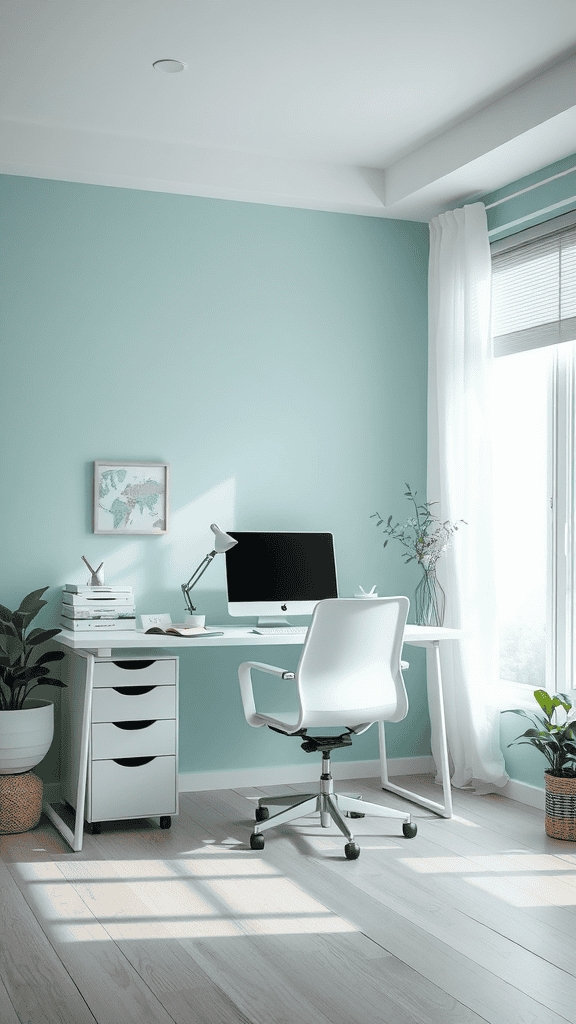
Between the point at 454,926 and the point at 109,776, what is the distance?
1.46m

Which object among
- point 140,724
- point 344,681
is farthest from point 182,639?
point 344,681

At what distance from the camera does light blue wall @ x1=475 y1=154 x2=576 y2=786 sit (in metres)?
3.90

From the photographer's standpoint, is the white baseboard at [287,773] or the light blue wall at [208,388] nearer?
the light blue wall at [208,388]

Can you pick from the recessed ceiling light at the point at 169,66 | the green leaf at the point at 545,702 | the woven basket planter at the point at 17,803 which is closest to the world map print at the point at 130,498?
the woven basket planter at the point at 17,803

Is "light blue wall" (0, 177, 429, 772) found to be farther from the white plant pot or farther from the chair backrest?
the chair backrest

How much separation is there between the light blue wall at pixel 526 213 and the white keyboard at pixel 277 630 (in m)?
1.08

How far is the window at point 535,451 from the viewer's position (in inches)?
156

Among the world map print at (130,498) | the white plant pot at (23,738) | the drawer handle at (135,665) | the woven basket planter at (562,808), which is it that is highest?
the world map print at (130,498)

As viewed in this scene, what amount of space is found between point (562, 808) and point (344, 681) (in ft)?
3.20

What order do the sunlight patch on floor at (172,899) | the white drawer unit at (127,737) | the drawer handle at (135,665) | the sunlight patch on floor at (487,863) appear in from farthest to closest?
1. the drawer handle at (135,665)
2. the white drawer unit at (127,737)
3. the sunlight patch on floor at (487,863)
4. the sunlight patch on floor at (172,899)

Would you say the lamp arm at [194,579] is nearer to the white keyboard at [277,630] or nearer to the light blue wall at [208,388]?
the light blue wall at [208,388]

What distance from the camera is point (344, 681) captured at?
11.1 feet

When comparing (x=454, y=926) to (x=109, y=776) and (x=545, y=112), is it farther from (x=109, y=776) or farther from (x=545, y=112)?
(x=545, y=112)

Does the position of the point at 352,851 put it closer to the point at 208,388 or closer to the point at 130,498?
the point at 130,498
